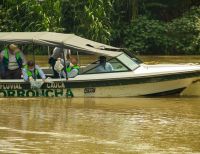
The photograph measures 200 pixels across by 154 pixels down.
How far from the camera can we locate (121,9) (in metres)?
33.8

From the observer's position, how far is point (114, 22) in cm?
3316

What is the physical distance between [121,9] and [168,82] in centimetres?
1822

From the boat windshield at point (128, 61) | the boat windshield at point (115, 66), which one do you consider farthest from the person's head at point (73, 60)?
the boat windshield at point (128, 61)

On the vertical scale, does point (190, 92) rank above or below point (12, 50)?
below

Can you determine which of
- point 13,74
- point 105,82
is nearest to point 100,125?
point 105,82

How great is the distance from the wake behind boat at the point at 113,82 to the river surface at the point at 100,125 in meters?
0.22

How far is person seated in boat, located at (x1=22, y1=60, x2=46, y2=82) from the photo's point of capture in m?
16.0

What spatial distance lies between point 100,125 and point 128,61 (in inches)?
162

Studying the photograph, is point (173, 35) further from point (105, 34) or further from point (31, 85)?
point (31, 85)

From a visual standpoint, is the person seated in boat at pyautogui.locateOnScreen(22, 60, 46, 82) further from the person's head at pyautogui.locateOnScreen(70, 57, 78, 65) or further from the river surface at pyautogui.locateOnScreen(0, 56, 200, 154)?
the person's head at pyautogui.locateOnScreen(70, 57, 78, 65)

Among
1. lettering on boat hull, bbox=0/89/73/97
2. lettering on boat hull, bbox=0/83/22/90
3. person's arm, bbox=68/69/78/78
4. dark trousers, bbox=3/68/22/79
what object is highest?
person's arm, bbox=68/69/78/78

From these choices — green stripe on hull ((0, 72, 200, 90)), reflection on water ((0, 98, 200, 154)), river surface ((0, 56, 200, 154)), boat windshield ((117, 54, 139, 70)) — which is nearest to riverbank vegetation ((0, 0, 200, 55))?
boat windshield ((117, 54, 139, 70))

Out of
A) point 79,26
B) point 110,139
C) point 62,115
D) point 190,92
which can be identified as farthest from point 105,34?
point 110,139

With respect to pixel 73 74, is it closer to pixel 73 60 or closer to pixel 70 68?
pixel 70 68
